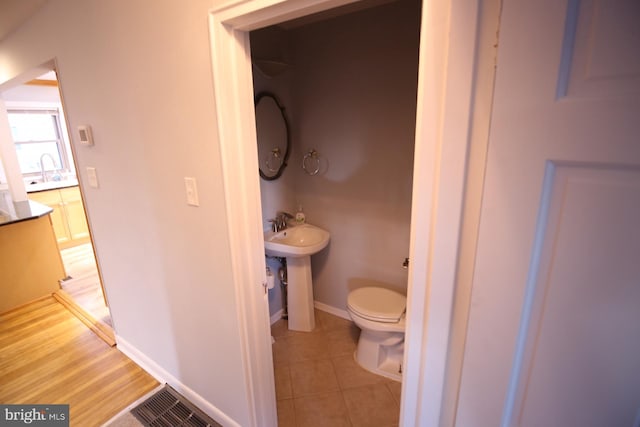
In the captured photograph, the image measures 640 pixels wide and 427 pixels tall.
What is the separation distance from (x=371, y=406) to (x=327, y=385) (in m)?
0.30

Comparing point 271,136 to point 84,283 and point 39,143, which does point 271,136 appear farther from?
point 39,143

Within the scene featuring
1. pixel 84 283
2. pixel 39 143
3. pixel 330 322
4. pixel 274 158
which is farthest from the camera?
pixel 39 143

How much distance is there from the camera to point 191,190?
1.26 m

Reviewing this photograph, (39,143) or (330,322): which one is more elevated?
(39,143)

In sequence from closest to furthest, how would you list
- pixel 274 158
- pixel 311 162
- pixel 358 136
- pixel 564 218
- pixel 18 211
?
pixel 564 218 < pixel 358 136 < pixel 274 158 < pixel 311 162 < pixel 18 211

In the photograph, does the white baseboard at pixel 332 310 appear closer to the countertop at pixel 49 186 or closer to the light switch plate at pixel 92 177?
the light switch plate at pixel 92 177

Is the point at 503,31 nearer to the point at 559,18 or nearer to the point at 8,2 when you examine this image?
the point at 559,18

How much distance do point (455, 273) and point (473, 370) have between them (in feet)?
0.78

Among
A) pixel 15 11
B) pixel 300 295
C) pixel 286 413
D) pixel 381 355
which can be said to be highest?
pixel 15 11

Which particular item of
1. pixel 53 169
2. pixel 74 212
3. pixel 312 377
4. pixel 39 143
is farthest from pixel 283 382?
pixel 39 143

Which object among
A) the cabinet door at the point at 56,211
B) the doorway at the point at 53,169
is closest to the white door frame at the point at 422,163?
the doorway at the point at 53,169

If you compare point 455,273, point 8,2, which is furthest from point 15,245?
point 455,273

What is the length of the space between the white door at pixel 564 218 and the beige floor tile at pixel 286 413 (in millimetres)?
1332

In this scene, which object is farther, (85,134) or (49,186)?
(49,186)
